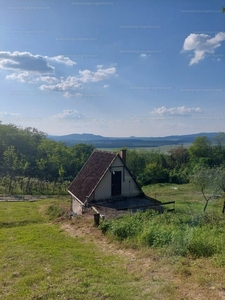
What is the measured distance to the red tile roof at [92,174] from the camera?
17578mm

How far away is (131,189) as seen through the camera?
18.6 meters

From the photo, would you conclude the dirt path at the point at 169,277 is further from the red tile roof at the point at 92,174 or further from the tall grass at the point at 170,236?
the red tile roof at the point at 92,174

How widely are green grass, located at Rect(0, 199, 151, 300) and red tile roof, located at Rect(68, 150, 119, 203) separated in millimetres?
7873

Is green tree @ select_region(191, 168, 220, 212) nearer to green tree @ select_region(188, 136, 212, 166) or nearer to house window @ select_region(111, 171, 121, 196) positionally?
house window @ select_region(111, 171, 121, 196)

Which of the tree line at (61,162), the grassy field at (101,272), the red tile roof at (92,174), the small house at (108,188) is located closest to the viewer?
the grassy field at (101,272)

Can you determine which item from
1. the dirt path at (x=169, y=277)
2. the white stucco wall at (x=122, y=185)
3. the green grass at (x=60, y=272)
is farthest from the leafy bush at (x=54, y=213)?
the dirt path at (x=169, y=277)

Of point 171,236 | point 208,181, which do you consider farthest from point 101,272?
point 208,181

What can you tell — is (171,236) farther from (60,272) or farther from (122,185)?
(122,185)

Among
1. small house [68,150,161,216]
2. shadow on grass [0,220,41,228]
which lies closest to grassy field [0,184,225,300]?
shadow on grass [0,220,41,228]

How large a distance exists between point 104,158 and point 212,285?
1464cm

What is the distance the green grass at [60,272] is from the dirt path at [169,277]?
32cm

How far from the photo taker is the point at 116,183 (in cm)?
1795

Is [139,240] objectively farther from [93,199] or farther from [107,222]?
[93,199]

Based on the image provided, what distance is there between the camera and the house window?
17797 millimetres
